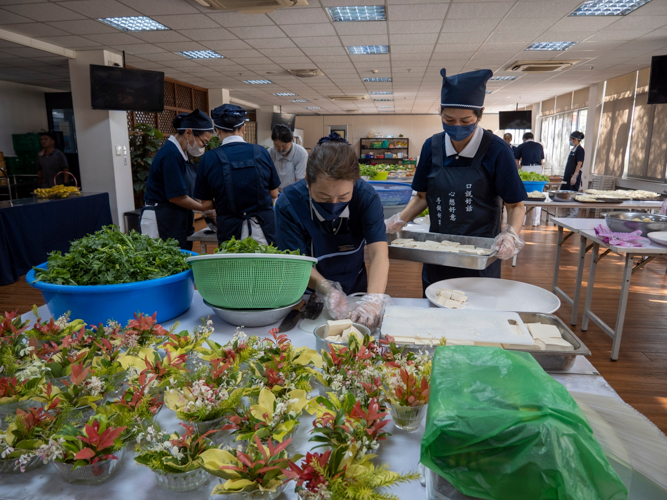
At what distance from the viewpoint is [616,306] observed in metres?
3.88

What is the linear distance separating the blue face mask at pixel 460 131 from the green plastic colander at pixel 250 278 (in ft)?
3.49

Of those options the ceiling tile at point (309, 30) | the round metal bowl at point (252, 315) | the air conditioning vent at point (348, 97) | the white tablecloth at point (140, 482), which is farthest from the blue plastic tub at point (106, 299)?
the air conditioning vent at point (348, 97)

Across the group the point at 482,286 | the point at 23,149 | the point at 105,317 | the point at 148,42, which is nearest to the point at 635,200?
the point at 482,286

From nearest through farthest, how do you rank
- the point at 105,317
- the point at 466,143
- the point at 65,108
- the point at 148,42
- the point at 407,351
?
the point at 407,351
the point at 105,317
the point at 466,143
the point at 148,42
the point at 65,108

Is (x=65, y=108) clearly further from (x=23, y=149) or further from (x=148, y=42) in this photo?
(x=148, y=42)

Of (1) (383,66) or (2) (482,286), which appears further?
(1) (383,66)

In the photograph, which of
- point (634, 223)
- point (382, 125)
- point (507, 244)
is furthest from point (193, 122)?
point (382, 125)

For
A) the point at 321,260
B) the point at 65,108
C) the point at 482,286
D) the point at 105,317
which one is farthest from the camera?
the point at 65,108

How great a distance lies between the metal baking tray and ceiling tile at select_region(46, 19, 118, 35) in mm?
5221

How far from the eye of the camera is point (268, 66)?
25.5 ft

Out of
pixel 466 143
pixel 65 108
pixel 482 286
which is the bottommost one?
pixel 482 286

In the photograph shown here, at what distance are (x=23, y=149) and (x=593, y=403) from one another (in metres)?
11.2

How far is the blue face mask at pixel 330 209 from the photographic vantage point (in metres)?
1.55

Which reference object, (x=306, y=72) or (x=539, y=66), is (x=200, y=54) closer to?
(x=306, y=72)
